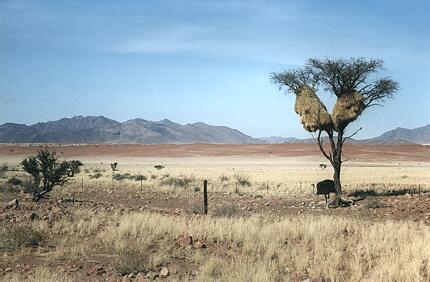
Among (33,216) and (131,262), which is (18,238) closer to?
(33,216)

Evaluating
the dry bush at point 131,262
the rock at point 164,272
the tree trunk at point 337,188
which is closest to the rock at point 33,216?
the dry bush at point 131,262

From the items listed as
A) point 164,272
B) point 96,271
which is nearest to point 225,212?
point 164,272

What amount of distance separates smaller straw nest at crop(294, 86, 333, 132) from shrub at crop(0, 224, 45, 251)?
16.7 metres

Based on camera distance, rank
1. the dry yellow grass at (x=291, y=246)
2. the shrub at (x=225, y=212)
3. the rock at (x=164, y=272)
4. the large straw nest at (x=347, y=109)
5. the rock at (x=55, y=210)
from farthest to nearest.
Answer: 1. the large straw nest at (x=347, y=109)
2. the shrub at (x=225, y=212)
3. the rock at (x=55, y=210)
4. the rock at (x=164, y=272)
5. the dry yellow grass at (x=291, y=246)

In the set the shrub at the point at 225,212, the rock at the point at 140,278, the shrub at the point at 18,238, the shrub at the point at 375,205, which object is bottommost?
the shrub at the point at 375,205

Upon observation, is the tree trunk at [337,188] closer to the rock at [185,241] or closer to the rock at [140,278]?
the rock at [185,241]

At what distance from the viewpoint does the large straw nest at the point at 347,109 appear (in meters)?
26.3

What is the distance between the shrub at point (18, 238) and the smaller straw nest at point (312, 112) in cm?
1668

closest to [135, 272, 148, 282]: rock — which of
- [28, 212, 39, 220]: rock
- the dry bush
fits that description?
the dry bush

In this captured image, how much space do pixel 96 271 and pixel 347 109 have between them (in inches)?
738

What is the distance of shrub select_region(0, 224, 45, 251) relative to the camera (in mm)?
13102

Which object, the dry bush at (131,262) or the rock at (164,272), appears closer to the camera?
the rock at (164,272)

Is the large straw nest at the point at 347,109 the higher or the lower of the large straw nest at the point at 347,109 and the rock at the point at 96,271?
the higher

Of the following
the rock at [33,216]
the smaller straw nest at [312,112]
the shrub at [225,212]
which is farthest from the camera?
the smaller straw nest at [312,112]
